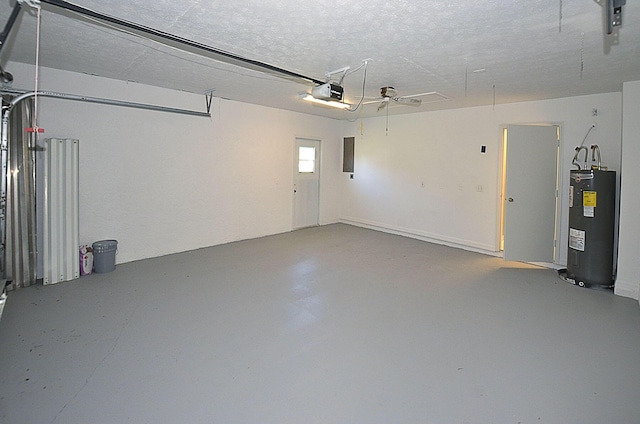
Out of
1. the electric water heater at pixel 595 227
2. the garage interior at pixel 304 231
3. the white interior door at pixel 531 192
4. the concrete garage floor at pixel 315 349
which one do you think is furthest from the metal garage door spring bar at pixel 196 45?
the electric water heater at pixel 595 227

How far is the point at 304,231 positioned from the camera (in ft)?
24.5

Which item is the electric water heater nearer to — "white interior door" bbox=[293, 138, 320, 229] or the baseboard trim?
the baseboard trim

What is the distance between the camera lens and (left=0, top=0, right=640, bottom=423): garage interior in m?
2.33

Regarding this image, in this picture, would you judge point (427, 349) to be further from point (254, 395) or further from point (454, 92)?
point (454, 92)

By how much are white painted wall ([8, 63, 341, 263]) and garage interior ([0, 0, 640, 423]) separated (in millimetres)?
33

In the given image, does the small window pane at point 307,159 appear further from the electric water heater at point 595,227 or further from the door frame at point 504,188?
the electric water heater at point 595,227

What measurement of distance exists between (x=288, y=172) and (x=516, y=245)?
4320 millimetres

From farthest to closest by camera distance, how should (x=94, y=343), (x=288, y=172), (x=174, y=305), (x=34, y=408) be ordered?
(x=288, y=172), (x=174, y=305), (x=94, y=343), (x=34, y=408)

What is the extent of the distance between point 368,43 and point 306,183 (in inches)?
189

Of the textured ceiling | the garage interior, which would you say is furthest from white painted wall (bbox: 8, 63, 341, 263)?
the textured ceiling

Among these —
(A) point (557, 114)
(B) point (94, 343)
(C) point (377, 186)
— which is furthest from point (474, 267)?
(B) point (94, 343)

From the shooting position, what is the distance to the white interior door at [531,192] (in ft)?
17.0

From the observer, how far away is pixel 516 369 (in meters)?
2.56

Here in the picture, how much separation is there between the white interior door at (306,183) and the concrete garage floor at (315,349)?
3.02 m
